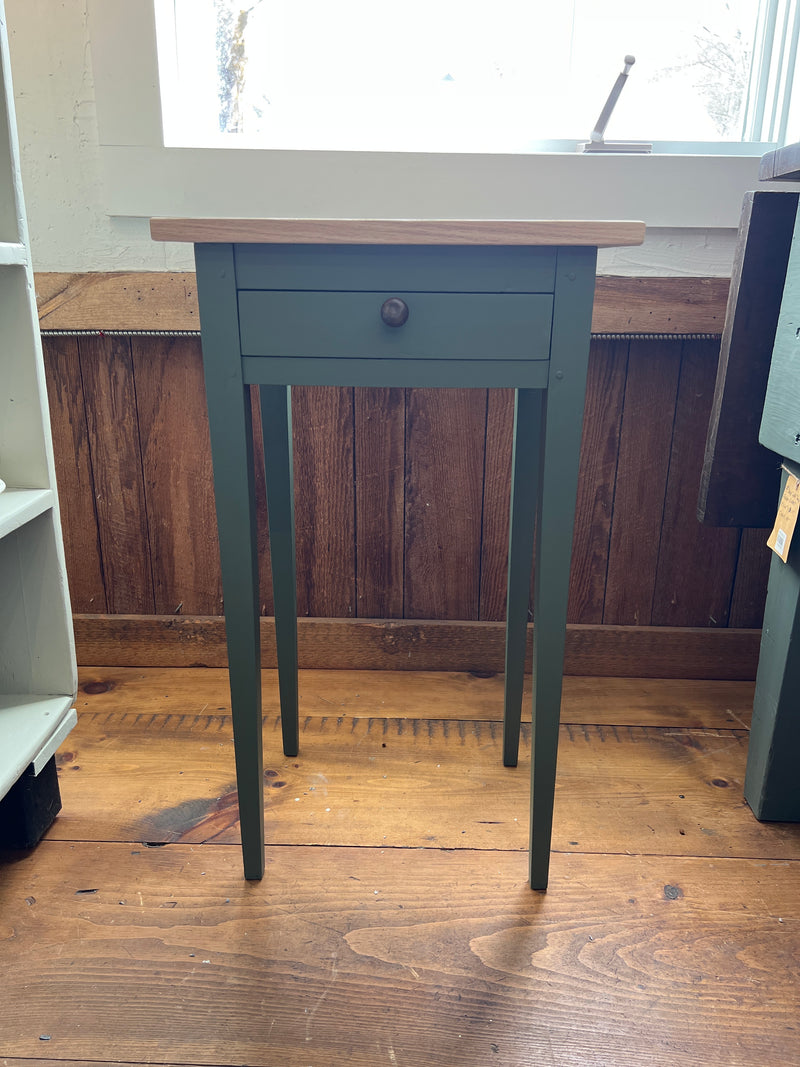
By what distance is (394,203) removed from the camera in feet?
4.25

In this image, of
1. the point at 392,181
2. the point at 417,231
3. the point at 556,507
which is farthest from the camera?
the point at 392,181

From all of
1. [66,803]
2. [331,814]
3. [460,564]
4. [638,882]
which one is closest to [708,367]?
[460,564]

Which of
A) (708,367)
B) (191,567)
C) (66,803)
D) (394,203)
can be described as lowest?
(66,803)

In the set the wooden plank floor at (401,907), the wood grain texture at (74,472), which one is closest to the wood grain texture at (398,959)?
the wooden plank floor at (401,907)

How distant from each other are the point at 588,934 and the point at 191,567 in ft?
3.28

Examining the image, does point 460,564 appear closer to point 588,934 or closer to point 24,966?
point 588,934

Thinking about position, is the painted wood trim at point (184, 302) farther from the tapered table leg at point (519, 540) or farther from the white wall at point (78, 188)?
the tapered table leg at point (519, 540)

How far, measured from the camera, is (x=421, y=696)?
1.45 m

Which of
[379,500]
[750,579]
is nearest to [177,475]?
[379,500]

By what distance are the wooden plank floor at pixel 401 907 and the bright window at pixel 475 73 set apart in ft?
Result: 3.53

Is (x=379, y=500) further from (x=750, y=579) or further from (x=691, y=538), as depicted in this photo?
(x=750, y=579)

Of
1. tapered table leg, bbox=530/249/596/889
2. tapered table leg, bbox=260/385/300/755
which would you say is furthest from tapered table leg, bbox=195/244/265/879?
tapered table leg, bbox=530/249/596/889

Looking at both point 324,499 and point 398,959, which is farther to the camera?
point 324,499

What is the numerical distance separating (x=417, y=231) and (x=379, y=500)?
78 centimetres
